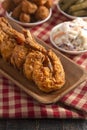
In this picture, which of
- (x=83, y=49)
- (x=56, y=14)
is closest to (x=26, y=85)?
(x=83, y=49)

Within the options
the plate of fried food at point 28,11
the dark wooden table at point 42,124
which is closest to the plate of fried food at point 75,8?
the plate of fried food at point 28,11

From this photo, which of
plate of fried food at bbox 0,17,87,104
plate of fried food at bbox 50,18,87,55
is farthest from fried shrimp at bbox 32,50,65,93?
plate of fried food at bbox 50,18,87,55

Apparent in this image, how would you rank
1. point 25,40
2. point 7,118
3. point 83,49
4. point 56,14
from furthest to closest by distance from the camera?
1. point 56,14
2. point 83,49
3. point 25,40
4. point 7,118

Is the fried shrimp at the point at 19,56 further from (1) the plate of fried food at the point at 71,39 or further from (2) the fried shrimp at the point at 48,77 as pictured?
(1) the plate of fried food at the point at 71,39

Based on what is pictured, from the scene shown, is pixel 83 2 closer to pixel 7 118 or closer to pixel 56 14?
pixel 56 14

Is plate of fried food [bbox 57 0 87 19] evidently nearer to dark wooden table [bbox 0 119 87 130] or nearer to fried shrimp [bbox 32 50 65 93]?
fried shrimp [bbox 32 50 65 93]

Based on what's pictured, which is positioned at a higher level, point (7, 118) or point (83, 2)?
point (83, 2)

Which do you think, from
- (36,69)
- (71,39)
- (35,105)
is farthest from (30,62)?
(71,39)
